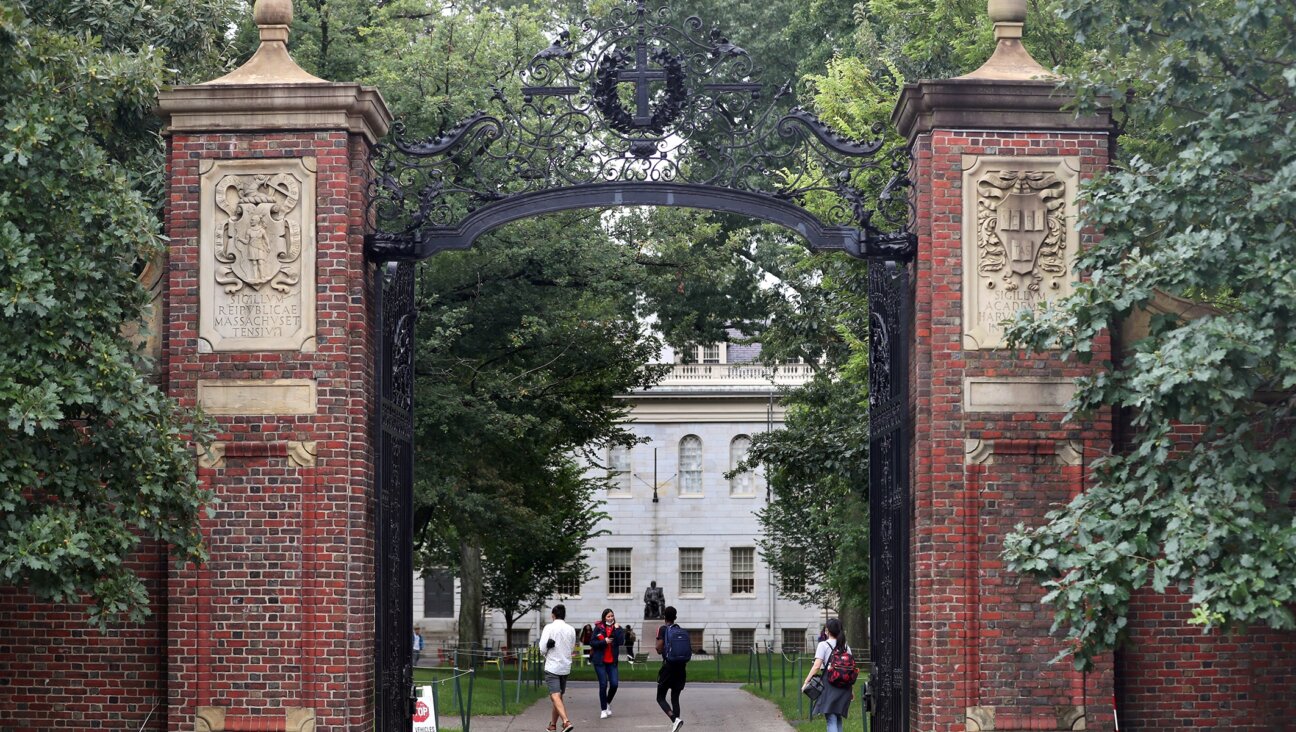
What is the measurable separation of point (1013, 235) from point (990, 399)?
4.02 feet

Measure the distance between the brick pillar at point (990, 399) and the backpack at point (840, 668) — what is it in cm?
364

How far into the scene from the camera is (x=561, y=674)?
71.4ft

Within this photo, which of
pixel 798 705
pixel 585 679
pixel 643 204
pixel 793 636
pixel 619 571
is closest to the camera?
pixel 643 204

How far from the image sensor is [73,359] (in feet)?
36.4

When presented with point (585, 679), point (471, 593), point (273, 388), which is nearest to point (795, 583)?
point (585, 679)

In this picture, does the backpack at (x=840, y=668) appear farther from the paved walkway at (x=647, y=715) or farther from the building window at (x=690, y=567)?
the building window at (x=690, y=567)

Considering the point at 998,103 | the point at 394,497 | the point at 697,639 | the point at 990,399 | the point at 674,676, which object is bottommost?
the point at 697,639

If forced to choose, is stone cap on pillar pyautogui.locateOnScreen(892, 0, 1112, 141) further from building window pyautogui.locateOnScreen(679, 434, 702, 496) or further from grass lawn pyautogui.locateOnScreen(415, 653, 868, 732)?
building window pyautogui.locateOnScreen(679, 434, 702, 496)

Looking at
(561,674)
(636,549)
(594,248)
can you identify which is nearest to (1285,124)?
(561,674)

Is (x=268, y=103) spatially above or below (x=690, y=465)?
above

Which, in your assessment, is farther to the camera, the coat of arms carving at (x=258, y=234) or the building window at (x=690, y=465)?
the building window at (x=690, y=465)

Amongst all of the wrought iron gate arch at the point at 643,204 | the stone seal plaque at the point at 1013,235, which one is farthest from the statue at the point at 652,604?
the stone seal plaque at the point at 1013,235

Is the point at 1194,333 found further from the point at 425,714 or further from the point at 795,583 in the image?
the point at 795,583

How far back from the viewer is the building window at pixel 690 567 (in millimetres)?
67062
